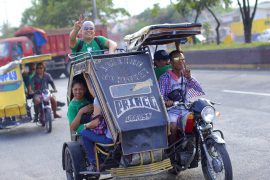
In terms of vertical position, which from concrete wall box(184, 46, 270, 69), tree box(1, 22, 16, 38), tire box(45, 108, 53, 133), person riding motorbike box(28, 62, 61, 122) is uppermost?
person riding motorbike box(28, 62, 61, 122)

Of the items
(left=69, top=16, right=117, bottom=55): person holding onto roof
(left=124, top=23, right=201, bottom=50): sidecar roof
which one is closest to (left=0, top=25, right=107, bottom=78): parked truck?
(left=69, top=16, right=117, bottom=55): person holding onto roof

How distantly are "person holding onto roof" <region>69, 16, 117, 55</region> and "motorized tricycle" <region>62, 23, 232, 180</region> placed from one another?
975mm

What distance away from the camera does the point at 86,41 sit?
752 cm

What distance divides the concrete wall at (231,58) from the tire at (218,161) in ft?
52.1

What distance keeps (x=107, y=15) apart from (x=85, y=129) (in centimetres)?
4483

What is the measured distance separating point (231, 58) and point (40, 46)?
13235mm

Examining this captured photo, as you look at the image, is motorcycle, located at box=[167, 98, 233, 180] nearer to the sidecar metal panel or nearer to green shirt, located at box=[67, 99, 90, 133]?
the sidecar metal panel

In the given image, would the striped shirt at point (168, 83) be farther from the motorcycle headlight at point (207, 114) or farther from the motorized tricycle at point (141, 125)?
the motorcycle headlight at point (207, 114)

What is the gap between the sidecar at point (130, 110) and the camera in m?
5.77

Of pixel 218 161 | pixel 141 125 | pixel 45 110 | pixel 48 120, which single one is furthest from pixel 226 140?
pixel 45 110

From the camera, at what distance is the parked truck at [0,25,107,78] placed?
29859 mm

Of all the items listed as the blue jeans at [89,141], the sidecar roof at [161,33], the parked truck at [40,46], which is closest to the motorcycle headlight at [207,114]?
the sidecar roof at [161,33]

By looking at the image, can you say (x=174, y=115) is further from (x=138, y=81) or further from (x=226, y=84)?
(x=226, y=84)

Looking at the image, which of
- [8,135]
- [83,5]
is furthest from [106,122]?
[83,5]
